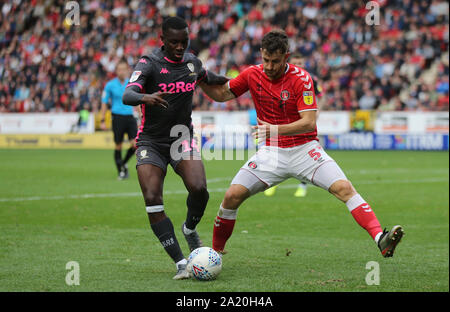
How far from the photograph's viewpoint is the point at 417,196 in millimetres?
13305

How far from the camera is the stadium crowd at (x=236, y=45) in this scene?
28.6 m

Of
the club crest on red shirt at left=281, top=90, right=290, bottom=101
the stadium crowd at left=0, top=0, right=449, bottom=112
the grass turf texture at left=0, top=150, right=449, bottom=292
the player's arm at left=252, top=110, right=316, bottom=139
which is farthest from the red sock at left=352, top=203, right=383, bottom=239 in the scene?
the stadium crowd at left=0, top=0, right=449, bottom=112

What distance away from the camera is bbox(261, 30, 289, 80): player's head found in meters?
6.54

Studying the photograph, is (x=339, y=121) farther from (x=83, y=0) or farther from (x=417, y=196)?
(x=83, y=0)

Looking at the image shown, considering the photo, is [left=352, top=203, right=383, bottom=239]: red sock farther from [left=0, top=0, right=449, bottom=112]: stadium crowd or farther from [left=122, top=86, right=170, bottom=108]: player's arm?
[left=0, top=0, right=449, bottom=112]: stadium crowd

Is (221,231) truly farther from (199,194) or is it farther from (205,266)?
(205,266)

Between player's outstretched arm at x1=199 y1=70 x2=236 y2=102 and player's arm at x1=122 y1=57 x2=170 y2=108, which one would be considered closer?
player's arm at x1=122 y1=57 x2=170 y2=108

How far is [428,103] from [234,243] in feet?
67.2

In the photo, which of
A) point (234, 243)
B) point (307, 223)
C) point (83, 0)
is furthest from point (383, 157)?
point (83, 0)

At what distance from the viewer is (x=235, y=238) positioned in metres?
8.72

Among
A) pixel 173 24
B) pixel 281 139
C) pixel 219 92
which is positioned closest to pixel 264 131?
pixel 281 139

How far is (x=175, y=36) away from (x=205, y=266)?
2214mm

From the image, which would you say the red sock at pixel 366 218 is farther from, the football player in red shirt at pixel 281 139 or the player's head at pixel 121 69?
the player's head at pixel 121 69

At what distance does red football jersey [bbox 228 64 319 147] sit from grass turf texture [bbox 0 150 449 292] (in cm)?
131
